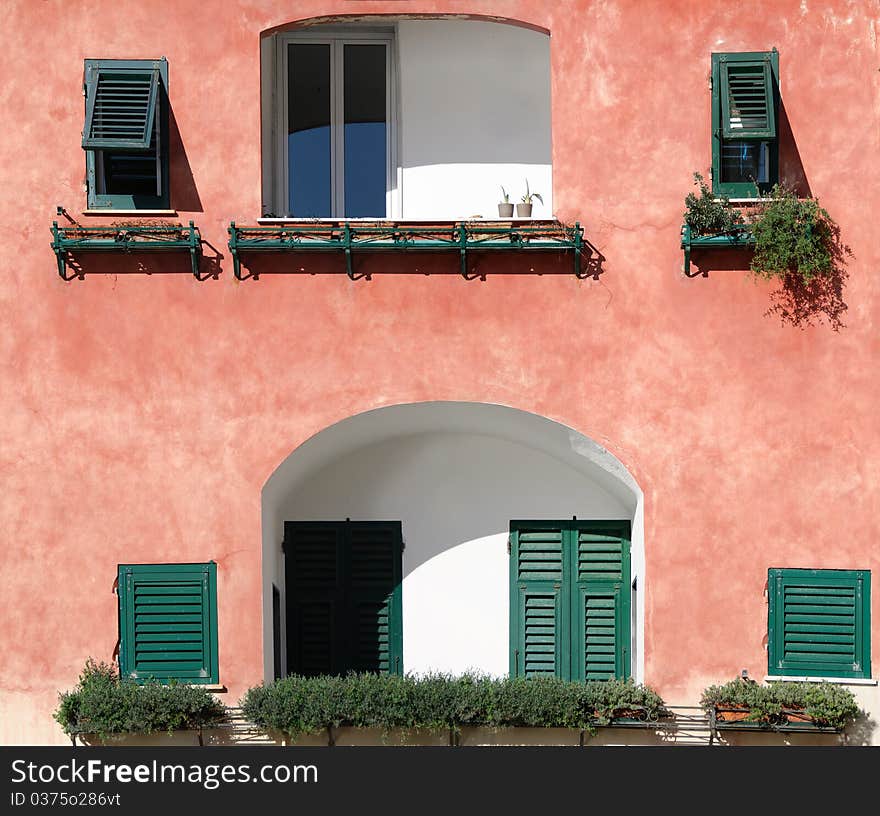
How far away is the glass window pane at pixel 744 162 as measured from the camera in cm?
1236

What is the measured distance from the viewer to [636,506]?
1288cm

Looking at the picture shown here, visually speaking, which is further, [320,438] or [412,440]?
[412,440]

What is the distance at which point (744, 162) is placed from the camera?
12.4 m

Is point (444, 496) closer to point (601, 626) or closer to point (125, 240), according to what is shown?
point (601, 626)

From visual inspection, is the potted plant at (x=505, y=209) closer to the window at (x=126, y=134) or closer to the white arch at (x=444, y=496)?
the white arch at (x=444, y=496)

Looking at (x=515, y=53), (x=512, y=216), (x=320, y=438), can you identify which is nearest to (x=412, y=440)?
(x=320, y=438)

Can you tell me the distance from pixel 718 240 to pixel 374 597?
440 cm

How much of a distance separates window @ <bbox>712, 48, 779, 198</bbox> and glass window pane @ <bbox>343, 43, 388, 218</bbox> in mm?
2937

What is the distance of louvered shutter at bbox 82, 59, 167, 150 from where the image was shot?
39.1ft

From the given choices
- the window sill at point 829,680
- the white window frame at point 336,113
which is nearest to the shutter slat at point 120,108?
the white window frame at point 336,113

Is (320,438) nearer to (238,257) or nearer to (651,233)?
(238,257)

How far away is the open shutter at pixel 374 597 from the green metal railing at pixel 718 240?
12.1 feet

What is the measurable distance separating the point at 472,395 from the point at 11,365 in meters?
3.79

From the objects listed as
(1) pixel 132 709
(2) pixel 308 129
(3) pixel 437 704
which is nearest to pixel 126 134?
(2) pixel 308 129
